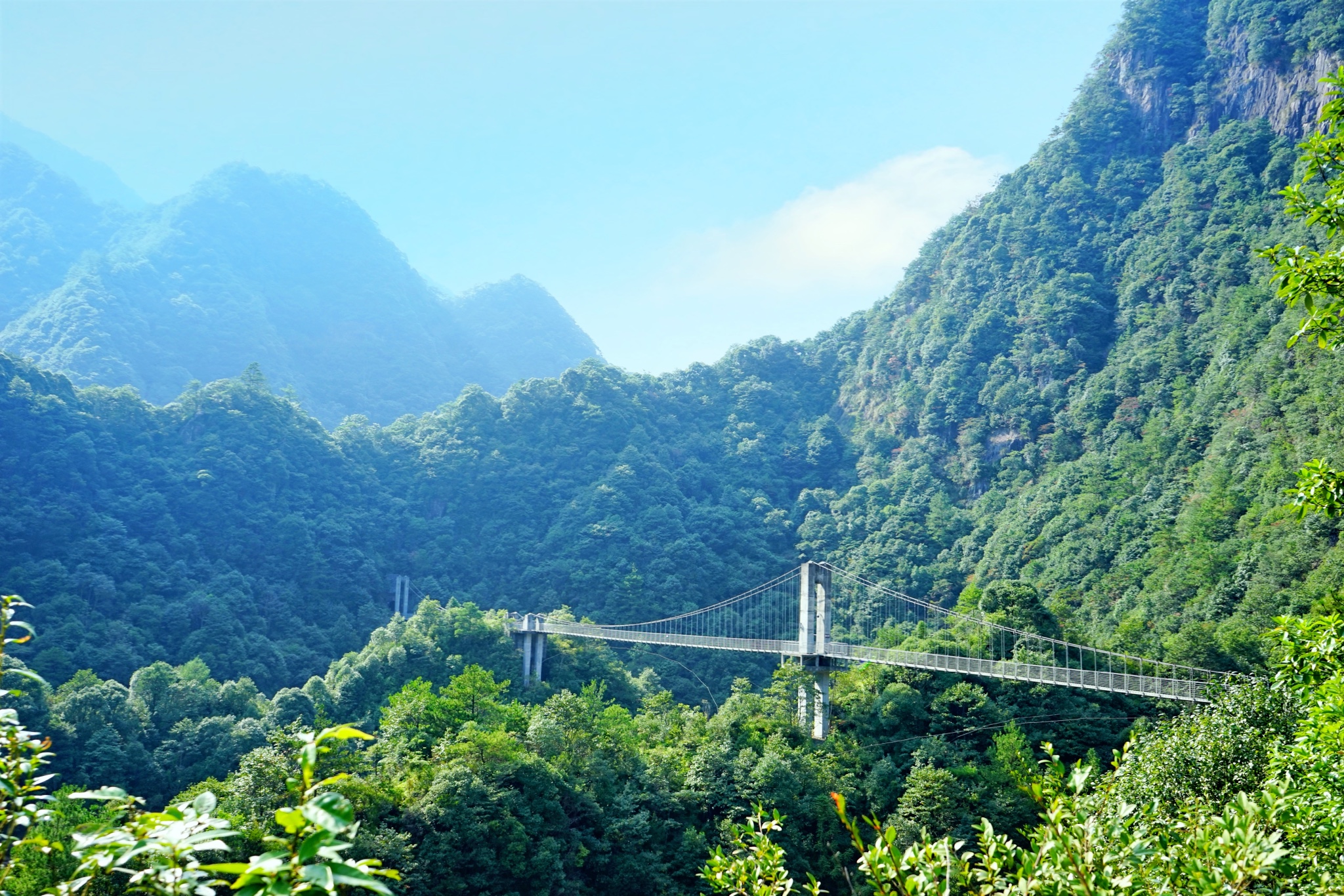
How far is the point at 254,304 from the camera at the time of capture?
97.5 m

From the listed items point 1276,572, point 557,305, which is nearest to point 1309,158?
point 1276,572

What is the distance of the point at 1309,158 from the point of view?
15.2 ft

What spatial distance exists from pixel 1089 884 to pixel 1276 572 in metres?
27.4

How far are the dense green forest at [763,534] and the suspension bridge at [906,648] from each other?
2.23ft

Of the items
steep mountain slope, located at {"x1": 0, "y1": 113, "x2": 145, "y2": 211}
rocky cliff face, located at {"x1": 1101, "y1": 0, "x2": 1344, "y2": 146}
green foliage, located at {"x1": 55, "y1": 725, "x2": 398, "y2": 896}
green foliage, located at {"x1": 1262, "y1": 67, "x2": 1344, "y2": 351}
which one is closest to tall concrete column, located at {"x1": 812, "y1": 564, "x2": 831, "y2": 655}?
green foliage, located at {"x1": 1262, "y1": 67, "x2": 1344, "y2": 351}

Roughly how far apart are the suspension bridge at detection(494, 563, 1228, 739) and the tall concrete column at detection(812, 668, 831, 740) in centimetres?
3

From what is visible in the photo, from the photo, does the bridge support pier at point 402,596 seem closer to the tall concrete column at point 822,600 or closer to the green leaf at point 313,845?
the tall concrete column at point 822,600

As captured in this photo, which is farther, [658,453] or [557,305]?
[557,305]

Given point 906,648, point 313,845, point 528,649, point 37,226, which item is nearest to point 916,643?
point 906,648

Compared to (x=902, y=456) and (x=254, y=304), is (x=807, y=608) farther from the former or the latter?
(x=254, y=304)

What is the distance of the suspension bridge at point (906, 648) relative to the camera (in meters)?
21.9

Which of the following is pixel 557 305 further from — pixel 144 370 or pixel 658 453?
pixel 658 453

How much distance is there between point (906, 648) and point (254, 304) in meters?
A: 89.1

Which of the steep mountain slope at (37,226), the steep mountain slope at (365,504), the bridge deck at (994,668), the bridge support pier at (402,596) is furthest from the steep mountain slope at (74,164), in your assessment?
the bridge deck at (994,668)
